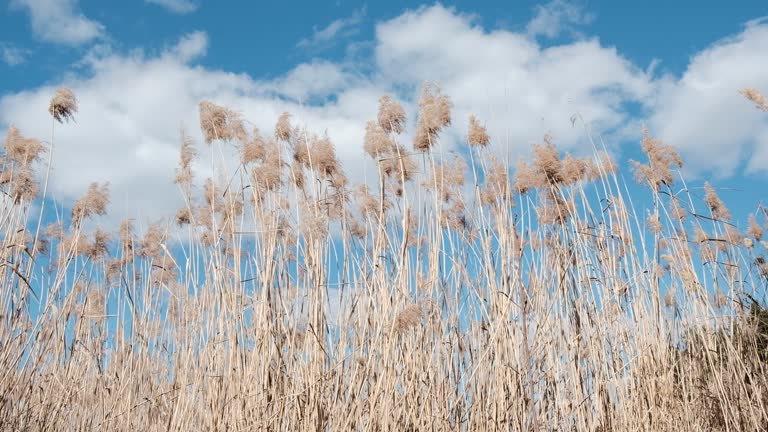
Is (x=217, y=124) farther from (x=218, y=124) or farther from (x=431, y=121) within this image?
(x=431, y=121)

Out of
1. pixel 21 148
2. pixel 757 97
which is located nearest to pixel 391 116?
pixel 757 97

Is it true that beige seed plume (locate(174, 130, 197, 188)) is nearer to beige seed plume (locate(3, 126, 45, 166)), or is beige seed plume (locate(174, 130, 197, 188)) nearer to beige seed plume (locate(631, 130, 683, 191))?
beige seed plume (locate(3, 126, 45, 166))

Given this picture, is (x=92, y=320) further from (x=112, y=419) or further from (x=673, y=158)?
(x=673, y=158)

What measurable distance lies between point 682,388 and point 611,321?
19.0 inches

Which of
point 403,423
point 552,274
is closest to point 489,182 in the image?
point 552,274

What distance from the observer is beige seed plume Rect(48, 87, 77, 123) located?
368 centimetres

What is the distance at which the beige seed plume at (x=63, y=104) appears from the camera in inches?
145

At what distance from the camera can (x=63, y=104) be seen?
3.71m

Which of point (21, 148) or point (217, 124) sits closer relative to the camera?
point (217, 124)

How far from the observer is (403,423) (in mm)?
2828

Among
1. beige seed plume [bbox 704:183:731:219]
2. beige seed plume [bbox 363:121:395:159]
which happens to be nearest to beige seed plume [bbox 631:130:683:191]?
beige seed plume [bbox 704:183:731:219]

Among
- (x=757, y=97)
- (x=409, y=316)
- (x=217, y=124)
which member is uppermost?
(x=217, y=124)

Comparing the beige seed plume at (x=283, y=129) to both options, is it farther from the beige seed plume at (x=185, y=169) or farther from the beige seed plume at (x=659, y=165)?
the beige seed plume at (x=659, y=165)

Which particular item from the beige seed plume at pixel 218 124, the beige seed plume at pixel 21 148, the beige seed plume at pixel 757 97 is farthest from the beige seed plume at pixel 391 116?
the beige seed plume at pixel 21 148
